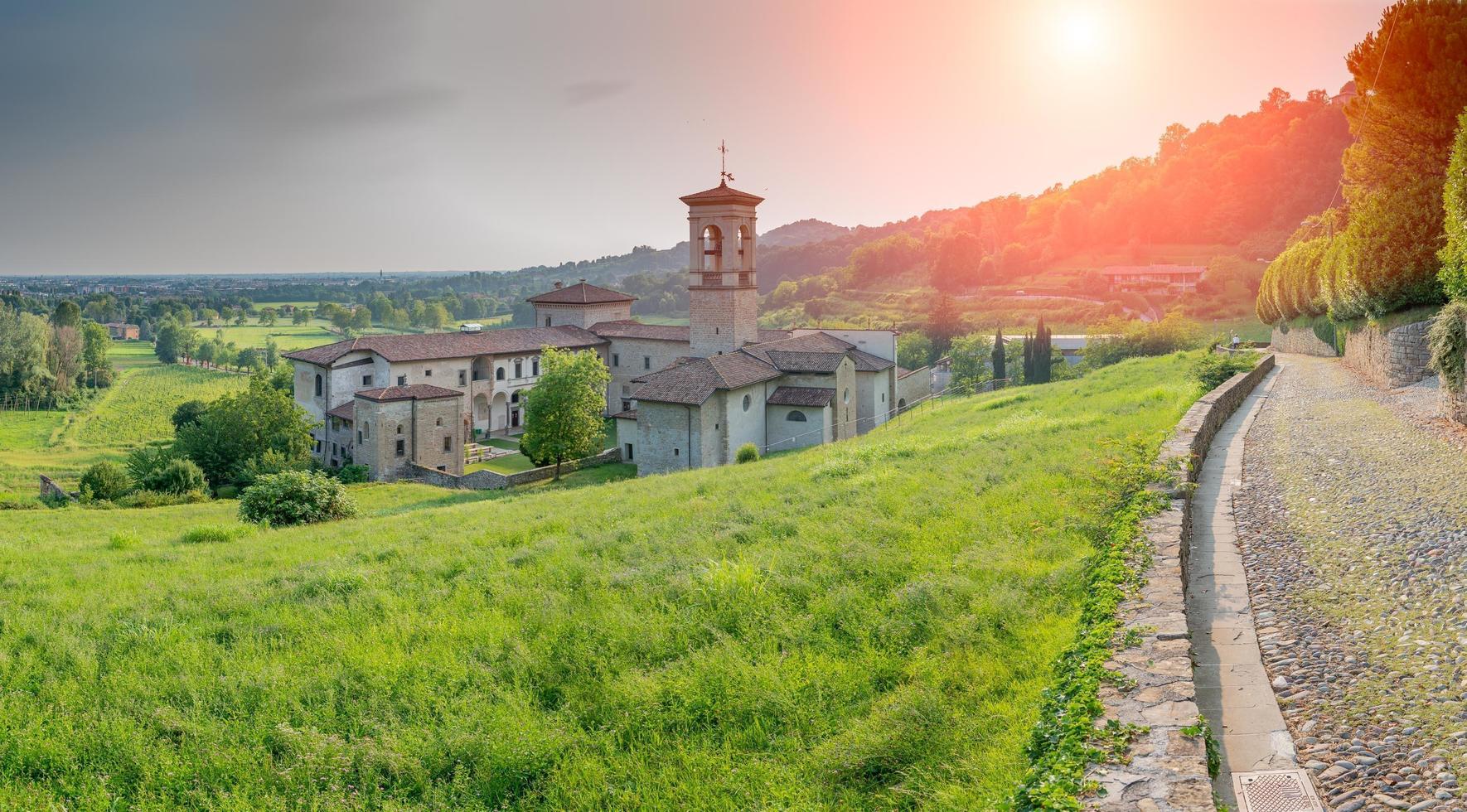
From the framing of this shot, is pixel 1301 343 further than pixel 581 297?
No

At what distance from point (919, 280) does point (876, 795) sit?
11397 centimetres

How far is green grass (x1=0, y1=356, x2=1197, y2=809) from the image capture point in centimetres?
531

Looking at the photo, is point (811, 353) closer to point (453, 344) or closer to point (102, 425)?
point (453, 344)

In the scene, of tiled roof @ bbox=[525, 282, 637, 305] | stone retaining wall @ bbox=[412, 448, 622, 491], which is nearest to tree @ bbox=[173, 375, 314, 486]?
stone retaining wall @ bbox=[412, 448, 622, 491]

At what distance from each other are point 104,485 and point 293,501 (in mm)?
18068

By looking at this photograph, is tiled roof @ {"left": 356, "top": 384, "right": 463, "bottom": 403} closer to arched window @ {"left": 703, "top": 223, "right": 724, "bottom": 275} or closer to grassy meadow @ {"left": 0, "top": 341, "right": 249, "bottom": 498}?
arched window @ {"left": 703, "top": 223, "right": 724, "bottom": 275}

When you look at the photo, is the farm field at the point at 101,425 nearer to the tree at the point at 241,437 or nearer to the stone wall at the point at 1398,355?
the tree at the point at 241,437

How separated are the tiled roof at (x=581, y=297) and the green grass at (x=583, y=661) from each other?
39901 millimetres

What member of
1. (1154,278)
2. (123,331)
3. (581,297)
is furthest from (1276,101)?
(123,331)

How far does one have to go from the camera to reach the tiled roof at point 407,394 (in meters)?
34.2

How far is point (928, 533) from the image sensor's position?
9109 millimetres

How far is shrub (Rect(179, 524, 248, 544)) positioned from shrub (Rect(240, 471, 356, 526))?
7.68 feet

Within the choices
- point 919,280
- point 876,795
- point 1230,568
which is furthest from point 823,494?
point 919,280

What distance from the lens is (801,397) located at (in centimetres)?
3133
